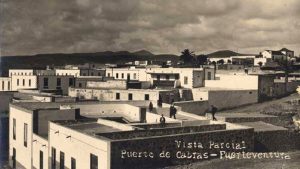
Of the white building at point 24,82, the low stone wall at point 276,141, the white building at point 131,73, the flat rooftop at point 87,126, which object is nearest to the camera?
the flat rooftop at point 87,126

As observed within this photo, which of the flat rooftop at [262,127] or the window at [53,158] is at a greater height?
the flat rooftop at [262,127]

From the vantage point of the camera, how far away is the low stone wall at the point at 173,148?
16955mm

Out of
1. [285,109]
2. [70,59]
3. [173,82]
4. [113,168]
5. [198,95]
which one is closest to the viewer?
[113,168]

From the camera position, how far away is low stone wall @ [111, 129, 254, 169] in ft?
55.6

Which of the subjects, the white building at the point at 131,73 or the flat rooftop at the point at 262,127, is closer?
the flat rooftop at the point at 262,127

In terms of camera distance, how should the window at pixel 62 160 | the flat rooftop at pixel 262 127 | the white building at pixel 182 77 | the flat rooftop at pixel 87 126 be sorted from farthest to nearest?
the white building at pixel 182 77 → the flat rooftop at pixel 262 127 → the flat rooftop at pixel 87 126 → the window at pixel 62 160

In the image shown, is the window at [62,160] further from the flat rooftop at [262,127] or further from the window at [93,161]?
the flat rooftop at [262,127]

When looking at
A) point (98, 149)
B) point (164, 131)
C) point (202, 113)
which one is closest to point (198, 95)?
point (202, 113)

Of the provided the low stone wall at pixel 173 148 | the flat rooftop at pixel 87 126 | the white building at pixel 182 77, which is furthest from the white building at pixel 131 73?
the low stone wall at pixel 173 148

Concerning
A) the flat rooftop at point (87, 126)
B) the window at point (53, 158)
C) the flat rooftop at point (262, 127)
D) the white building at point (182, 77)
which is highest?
the white building at point (182, 77)

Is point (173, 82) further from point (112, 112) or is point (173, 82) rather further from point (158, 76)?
point (112, 112)

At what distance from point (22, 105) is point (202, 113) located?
599 inches

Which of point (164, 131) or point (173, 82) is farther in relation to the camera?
point (173, 82)

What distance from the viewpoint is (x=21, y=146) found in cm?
2702
